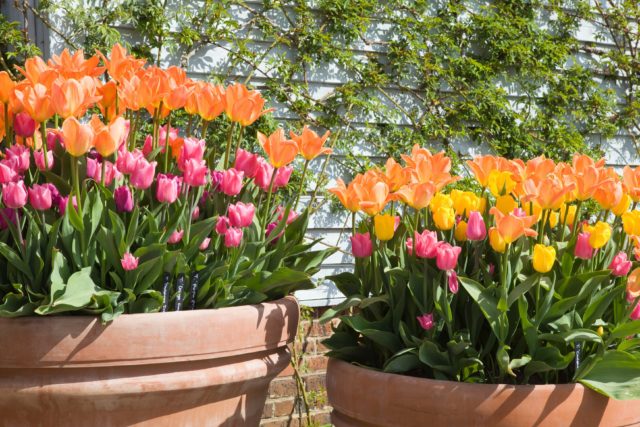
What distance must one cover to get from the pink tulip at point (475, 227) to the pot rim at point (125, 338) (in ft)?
1.28

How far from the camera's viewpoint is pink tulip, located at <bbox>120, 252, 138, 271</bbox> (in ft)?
4.32

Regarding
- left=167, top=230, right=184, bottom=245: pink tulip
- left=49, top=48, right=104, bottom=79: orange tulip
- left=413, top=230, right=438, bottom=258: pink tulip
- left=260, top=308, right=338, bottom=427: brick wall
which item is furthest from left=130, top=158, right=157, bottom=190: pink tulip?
left=260, top=308, right=338, bottom=427: brick wall

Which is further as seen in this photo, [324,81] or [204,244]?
[324,81]

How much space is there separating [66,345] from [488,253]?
721 millimetres

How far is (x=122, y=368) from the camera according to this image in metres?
1.29

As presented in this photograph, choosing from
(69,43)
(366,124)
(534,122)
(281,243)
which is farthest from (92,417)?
(534,122)

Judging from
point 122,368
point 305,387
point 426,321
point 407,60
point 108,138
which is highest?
point 407,60

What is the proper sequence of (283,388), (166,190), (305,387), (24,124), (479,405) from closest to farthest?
(479,405) → (166,190) → (24,124) → (283,388) → (305,387)

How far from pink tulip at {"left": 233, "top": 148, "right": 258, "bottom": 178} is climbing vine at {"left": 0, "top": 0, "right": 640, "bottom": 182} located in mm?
1637

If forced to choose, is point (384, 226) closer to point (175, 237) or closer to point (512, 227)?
point (512, 227)

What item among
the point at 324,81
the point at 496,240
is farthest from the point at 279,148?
the point at 324,81

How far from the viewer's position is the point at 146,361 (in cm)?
129

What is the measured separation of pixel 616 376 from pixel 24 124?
1.08m

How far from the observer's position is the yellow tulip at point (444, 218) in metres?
1.39
